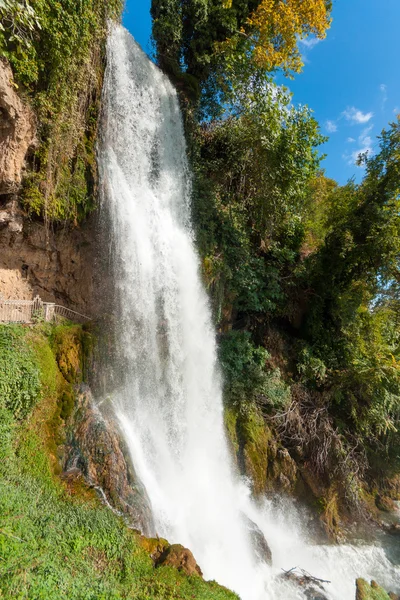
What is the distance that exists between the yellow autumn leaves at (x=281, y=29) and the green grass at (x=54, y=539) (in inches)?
547

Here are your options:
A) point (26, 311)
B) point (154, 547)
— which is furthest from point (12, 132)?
point (154, 547)

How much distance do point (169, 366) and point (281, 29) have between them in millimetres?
13559

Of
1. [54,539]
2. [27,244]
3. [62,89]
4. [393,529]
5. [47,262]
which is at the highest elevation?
[62,89]

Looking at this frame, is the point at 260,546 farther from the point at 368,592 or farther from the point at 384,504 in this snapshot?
the point at 384,504

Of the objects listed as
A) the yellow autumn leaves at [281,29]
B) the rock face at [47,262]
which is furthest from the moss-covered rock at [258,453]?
the yellow autumn leaves at [281,29]

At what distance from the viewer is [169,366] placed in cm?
1039

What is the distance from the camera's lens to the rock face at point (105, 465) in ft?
21.2

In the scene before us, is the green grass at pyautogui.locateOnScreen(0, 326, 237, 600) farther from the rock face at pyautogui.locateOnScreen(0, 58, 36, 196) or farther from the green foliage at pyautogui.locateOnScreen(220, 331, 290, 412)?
the green foliage at pyautogui.locateOnScreen(220, 331, 290, 412)

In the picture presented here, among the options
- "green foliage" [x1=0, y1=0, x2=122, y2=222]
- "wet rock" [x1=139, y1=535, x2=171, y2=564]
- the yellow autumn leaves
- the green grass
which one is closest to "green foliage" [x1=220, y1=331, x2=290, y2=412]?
"wet rock" [x1=139, y1=535, x2=171, y2=564]

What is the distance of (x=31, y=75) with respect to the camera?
24.3 feet

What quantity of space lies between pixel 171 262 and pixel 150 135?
4843 millimetres

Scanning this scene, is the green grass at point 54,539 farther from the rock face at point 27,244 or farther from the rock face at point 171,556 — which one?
the rock face at point 27,244

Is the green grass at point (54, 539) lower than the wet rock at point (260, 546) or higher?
higher

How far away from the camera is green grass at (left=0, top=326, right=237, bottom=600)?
13.3 feet
